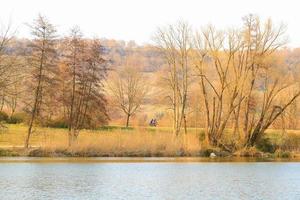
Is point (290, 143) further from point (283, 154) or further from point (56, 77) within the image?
point (56, 77)

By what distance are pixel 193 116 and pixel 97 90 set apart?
21438mm

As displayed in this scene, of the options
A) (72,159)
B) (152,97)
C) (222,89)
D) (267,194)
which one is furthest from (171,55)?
(152,97)

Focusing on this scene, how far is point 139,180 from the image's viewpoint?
3228 cm

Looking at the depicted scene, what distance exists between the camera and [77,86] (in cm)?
5850

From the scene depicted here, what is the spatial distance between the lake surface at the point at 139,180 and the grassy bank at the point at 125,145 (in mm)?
3655

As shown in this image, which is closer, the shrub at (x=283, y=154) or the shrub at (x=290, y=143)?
the shrub at (x=283, y=154)

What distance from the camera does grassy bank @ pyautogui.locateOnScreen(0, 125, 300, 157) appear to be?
1921 inches

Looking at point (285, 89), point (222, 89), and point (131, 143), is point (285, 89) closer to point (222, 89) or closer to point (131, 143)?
point (222, 89)

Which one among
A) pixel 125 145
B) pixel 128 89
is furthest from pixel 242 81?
pixel 128 89

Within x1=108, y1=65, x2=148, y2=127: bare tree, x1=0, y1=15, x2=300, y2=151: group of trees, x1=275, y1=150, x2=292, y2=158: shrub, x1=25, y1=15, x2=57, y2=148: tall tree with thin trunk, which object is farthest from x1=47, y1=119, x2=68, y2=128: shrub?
x1=108, y1=65, x2=148, y2=127: bare tree

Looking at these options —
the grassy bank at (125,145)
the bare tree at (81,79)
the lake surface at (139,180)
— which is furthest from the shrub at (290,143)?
the bare tree at (81,79)

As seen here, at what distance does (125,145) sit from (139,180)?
19.4 meters

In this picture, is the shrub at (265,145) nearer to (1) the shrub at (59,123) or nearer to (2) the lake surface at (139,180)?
(2) the lake surface at (139,180)

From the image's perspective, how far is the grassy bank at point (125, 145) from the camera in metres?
48.8
